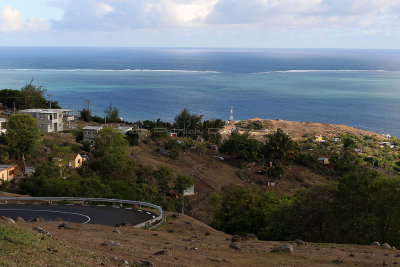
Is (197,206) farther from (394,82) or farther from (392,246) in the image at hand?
(394,82)

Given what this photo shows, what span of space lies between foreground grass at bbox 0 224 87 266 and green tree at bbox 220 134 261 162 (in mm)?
31736

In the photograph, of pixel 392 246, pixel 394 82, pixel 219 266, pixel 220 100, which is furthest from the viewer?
pixel 394 82

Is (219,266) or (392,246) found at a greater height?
(219,266)

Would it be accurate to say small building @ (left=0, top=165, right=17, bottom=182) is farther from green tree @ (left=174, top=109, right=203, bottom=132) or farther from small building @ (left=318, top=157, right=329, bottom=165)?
small building @ (left=318, top=157, right=329, bottom=165)

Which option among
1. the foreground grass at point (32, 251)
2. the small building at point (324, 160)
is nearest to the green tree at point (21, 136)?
the foreground grass at point (32, 251)

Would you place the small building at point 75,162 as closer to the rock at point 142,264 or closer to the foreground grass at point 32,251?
the foreground grass at point 32,251

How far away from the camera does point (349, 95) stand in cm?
11450

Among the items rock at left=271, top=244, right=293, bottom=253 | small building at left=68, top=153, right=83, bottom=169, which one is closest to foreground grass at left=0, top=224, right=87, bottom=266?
rock at left=271, top=244, right=293, bottom=253

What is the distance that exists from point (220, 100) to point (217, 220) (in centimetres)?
7912

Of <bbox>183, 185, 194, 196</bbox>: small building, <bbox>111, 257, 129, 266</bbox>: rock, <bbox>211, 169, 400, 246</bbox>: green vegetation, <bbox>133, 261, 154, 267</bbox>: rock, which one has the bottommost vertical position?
<bbox>183, 185, 194, 196</bbox>: small building

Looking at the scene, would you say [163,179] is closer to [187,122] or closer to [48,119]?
[48,119]

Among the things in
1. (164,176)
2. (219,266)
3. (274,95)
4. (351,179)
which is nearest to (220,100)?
(274,95)

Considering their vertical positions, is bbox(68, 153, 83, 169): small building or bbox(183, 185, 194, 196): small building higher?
bbox(68, 153, 83, 169): small building

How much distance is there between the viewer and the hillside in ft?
29.6
